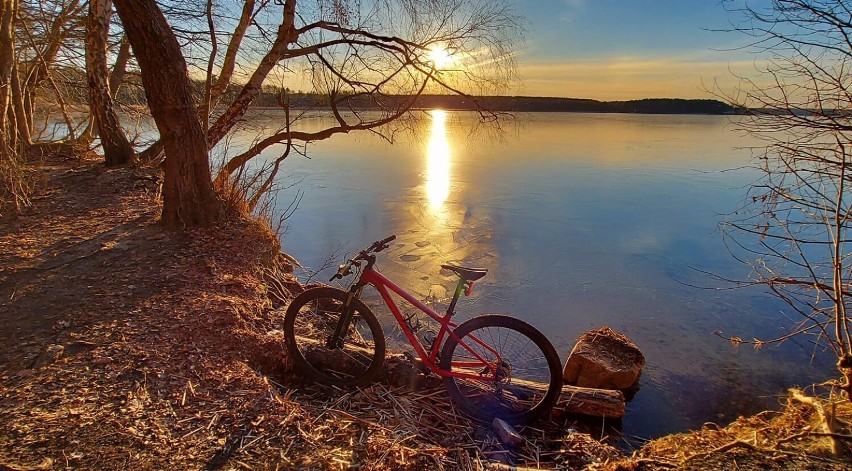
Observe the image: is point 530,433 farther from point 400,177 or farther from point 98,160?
point 400,177

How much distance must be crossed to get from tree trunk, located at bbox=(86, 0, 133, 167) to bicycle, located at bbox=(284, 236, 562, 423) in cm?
526

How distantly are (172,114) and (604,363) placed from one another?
470 centimetres

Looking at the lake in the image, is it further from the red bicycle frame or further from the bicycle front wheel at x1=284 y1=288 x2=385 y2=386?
the bicycle front wheel at x1=284 y1=288 x2=385 y2=386

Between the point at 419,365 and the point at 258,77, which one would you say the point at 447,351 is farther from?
the point at 258,77

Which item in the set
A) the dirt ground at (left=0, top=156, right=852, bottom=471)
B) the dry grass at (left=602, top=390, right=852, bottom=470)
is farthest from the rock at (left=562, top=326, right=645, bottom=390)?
the dry grass at (left=602, top=390, right=852, bottom=470)

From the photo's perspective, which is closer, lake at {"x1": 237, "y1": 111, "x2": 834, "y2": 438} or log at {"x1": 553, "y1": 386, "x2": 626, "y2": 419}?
log at {"x1": 553, "y1": 386, "x2": 626, "y2": 419}

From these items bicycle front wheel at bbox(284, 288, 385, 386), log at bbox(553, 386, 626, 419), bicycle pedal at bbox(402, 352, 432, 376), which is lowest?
log at bbox(553, 386, 626, 419)

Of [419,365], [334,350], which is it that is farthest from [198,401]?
[419,365]

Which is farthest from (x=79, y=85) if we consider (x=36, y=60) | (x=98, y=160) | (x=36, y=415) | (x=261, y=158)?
(x=36, y=415)

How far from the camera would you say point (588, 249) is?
28.4ft

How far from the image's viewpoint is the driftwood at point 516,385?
130 inches

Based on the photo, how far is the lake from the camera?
496 cm

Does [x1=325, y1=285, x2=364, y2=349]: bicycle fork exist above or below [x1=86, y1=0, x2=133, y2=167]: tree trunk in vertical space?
below

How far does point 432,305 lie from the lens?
235 inches
